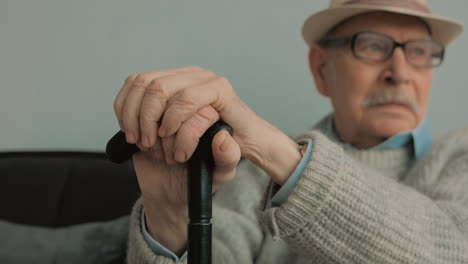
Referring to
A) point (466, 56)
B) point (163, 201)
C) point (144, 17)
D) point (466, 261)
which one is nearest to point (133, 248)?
point (163, 201)

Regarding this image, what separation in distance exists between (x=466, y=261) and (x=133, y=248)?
1.91 ft

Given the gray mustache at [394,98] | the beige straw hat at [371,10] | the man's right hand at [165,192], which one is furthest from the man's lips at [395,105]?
the man's right hand at [165,192]

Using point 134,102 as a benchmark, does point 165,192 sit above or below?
below

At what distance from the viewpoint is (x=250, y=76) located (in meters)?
1.51

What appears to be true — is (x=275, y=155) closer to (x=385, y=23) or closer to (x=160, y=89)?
(x=160, y=89)

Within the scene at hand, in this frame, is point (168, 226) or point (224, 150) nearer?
point (224, 150)

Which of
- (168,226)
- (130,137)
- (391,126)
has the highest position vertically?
(130,137)

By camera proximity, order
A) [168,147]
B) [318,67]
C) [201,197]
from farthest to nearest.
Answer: [318,67] → [168,147] → [201,197]

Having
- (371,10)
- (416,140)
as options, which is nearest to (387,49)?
(371,10)

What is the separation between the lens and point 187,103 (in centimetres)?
62

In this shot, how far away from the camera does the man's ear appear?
4.41ft

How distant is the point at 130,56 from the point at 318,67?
59 cm

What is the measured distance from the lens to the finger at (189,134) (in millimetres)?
616

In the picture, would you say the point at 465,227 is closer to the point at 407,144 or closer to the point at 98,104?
the point at 407,144
